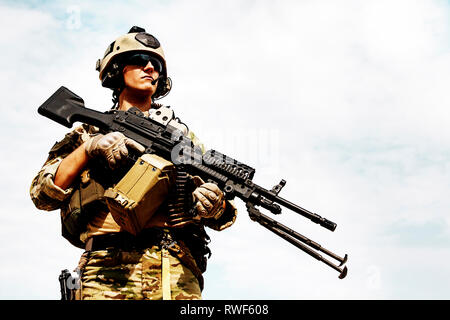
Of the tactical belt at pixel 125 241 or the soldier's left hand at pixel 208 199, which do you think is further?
the tactical belt at pixel 125 241

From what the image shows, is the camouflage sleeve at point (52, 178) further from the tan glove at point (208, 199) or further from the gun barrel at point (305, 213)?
the gun barrel at point (305, 213)

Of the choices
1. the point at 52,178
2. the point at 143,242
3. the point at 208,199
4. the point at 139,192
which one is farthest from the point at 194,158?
the point at 52,178

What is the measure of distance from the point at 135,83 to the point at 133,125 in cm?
54

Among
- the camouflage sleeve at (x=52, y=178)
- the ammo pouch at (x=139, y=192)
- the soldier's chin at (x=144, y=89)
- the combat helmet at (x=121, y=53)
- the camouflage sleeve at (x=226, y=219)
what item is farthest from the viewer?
the combat helmet at (x=121, y=53)

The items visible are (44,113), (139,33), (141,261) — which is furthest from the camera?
(139,33)

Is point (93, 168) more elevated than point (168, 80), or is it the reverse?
point (168, 80)

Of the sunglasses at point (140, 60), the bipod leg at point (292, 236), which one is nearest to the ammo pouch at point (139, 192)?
the bipod leg at point (292, 236)

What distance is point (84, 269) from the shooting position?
4.91 m

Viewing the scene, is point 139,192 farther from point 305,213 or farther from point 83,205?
point 305,213

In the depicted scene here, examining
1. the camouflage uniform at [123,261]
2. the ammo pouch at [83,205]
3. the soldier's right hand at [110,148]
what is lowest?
the camouflage uniform at [123,261]

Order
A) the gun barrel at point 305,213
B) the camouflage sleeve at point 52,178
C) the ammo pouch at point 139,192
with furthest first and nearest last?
the camouflage sleeve at point 52,178 < the gun barrel at point 305,213 < the ammo pouch at point 139,192

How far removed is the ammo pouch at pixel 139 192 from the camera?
4.74m
